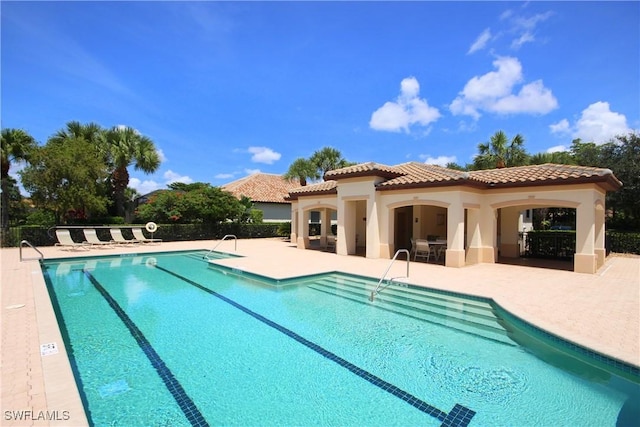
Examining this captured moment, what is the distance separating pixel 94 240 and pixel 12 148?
41.9 ft

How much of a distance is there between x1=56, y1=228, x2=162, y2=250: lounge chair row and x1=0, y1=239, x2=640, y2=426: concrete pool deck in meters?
2.53

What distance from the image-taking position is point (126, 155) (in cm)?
2619

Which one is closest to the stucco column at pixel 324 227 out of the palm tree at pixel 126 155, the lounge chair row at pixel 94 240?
the lounge chair row at pixel 94 240

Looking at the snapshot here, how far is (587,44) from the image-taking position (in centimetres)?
1327

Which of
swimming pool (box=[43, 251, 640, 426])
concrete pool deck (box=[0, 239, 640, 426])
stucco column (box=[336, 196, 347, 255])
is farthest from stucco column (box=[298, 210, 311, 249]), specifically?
swimming pool (box=[43, 251, 640, 426])

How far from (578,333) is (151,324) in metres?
9.08

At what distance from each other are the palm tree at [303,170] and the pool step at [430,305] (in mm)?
20775

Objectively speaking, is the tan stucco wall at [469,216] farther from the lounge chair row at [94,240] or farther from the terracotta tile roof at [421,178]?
the lounge chair row at [94,240]

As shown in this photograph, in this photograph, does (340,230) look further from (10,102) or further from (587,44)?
(10,102)

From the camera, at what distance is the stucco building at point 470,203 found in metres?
12.3

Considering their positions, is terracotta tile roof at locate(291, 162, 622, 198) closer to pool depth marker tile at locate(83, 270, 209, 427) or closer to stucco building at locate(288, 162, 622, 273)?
stucco building at locate(288, 162, 622, 273)

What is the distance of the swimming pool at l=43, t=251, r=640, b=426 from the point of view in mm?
4176

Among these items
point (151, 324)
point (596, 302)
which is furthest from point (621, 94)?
point (151, 324)

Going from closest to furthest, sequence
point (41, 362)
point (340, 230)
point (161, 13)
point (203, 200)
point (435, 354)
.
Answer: point (41, 362), point (435, 354), point (161, 13), point (340, 230), point (203, 200)
